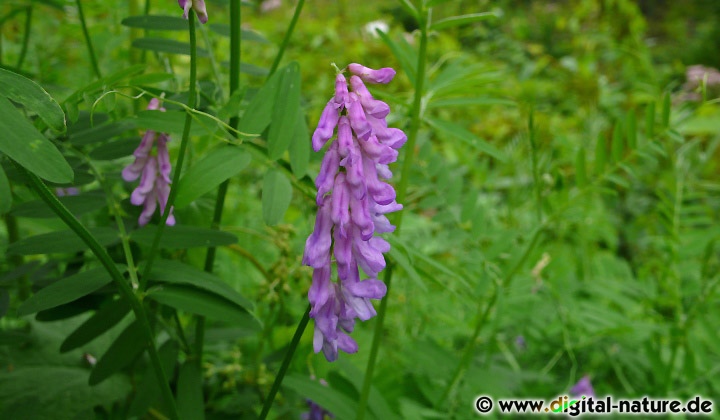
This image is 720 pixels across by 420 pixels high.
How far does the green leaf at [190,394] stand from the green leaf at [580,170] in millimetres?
862

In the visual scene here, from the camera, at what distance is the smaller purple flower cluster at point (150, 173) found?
979 millimetres

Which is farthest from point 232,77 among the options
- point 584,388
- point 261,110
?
point 584,388

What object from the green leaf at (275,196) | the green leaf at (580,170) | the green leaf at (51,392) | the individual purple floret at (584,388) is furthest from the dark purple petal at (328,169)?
the individual purple floret at (584,388)

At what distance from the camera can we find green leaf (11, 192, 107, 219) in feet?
3.18

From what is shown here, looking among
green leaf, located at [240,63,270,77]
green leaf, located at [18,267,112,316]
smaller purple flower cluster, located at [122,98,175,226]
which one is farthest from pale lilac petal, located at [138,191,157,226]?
green leaf, located at [240,63,270,77]

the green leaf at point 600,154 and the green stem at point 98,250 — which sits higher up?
the green leaf at point 600,154

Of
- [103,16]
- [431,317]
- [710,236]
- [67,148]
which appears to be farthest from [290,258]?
[103,16]

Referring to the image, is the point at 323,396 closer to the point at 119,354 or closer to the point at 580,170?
the point at 119,354

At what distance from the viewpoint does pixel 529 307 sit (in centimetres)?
178

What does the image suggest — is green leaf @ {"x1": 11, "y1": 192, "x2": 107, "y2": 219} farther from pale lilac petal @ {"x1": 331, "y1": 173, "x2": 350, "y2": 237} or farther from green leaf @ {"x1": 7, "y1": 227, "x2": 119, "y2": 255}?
pale lilac petal @ {"x1": 331, "y1": 173, "x2": 350, "y2": 237}

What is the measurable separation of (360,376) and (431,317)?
0.71m

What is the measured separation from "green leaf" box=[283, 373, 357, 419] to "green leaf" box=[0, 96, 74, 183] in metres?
0.52

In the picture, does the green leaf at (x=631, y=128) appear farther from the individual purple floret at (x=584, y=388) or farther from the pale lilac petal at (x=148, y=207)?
the pale lilac petal at (x=148, y=207)

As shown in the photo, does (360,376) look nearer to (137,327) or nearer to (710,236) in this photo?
(137,327)
